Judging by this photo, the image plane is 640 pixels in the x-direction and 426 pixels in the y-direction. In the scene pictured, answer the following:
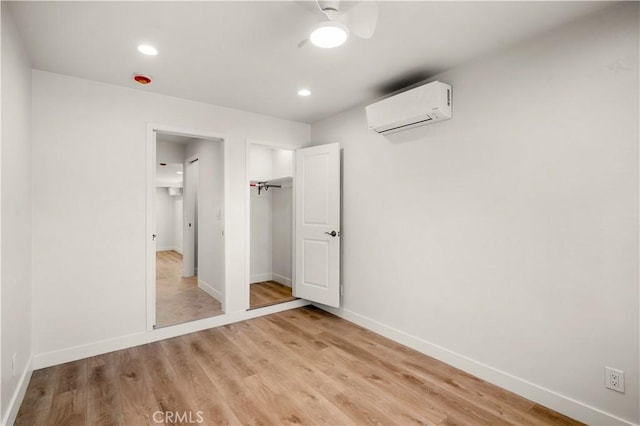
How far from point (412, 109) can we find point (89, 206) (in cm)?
302

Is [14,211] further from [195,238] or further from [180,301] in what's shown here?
[195,238]

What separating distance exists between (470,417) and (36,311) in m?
3.42

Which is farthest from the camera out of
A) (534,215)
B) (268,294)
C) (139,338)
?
(268,294)

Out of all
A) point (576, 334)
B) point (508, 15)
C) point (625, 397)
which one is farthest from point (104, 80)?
point (625, 397)

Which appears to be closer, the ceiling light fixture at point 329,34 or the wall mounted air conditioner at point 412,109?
the ceiling light fixture at point 329,34

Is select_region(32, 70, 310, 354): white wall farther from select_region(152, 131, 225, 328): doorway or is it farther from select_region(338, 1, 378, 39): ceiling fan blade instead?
select_region(338, 1, 378, 39): ceiling fan blade

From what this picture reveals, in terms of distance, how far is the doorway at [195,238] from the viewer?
3.74 m

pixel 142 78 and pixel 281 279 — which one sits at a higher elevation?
pixel 142 78

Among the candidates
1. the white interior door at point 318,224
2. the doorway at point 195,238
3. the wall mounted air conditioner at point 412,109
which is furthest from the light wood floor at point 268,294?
the wall mounted air conditioner at point 412,109

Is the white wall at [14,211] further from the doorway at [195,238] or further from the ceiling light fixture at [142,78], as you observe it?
the doorway at [195,238]

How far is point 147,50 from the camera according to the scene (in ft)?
7.52

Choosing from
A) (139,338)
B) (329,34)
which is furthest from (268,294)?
(329,34)

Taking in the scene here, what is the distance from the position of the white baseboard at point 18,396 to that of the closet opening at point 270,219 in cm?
285

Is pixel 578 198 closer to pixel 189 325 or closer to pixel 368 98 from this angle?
pixel 368 98
